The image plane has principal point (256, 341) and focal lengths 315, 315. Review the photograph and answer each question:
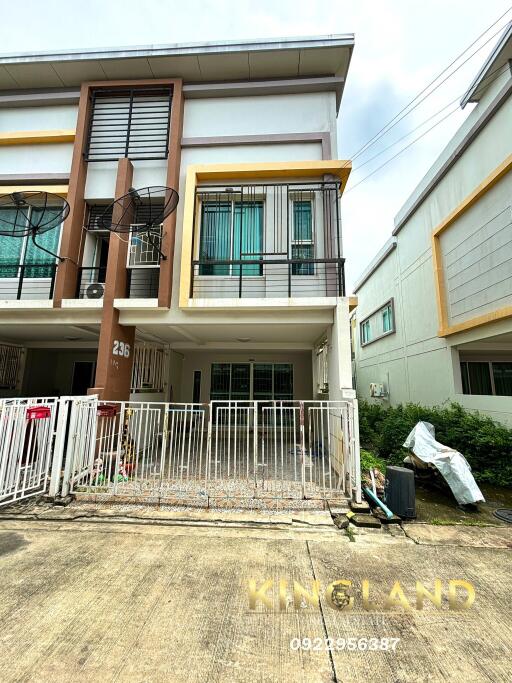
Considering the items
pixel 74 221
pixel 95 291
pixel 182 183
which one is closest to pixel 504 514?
pixel 95 291

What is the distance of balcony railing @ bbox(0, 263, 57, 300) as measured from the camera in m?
7.35

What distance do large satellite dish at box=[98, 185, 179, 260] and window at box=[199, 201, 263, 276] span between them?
A: 104cm

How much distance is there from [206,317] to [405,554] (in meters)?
5.10

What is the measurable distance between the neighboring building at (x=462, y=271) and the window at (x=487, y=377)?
0.03 meters

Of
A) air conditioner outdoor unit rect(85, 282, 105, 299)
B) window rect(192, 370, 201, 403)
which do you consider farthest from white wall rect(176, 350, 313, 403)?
air conditioner outdoor unit rect(85, 282, 105, 299)

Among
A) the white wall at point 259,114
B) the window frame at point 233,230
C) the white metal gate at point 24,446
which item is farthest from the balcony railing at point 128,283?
the white wall at point 259,114

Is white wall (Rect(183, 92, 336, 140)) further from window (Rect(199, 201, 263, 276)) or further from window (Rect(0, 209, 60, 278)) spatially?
window (Rect(0, 209, 60, 278))

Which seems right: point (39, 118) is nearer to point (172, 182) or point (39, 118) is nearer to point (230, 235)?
point (172, 182)

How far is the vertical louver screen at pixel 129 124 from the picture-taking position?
295 inches

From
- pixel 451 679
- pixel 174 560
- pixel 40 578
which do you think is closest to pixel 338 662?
pixel 451 679

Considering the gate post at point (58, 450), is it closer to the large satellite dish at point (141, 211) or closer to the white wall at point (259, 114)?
the large satellite dish at point (141, 211)

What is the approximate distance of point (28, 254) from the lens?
755 cm

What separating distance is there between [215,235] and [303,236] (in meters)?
2.05

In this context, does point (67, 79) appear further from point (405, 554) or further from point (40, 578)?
point (405, 554)
